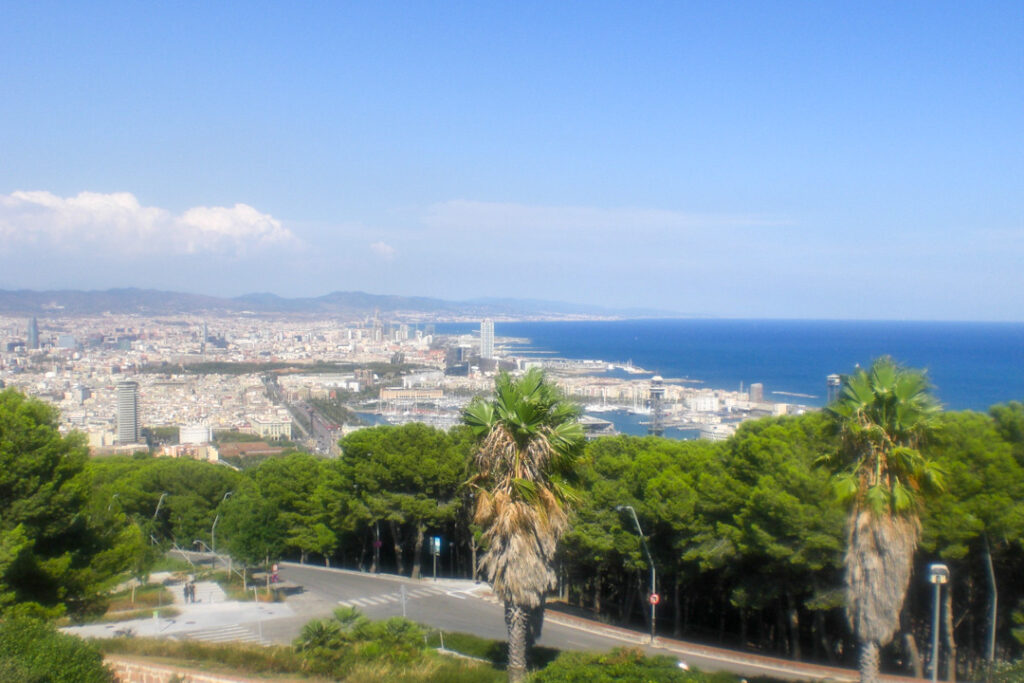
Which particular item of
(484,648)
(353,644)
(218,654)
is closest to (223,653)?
(218,654)

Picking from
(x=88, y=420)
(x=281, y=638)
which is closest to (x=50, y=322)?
(x=88, y=420)

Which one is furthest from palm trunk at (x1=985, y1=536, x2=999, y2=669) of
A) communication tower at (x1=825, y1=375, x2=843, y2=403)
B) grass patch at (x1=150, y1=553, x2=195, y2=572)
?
grass patch at (x1=150, y1=553, x2=195, y2=572)

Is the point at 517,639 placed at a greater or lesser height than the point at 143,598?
greater

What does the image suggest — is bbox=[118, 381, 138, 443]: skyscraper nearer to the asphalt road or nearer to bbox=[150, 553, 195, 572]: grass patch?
bbox=[150, 553, 195, 572]: grass patch

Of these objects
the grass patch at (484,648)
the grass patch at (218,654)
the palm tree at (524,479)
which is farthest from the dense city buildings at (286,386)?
the palm tree at (524,479)

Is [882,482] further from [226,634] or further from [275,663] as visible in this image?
[226,634]

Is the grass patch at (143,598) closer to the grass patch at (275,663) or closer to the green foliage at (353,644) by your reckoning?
the grass patch at (275,663)

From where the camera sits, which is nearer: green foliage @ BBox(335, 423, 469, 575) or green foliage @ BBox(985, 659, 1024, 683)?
green foliage @ BBox(985, 659, 1024, 683)

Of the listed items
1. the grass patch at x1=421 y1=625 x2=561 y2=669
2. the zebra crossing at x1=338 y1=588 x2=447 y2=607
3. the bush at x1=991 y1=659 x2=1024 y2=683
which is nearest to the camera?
the bush at x1=991 y1=659 x2=1024 y2=683
